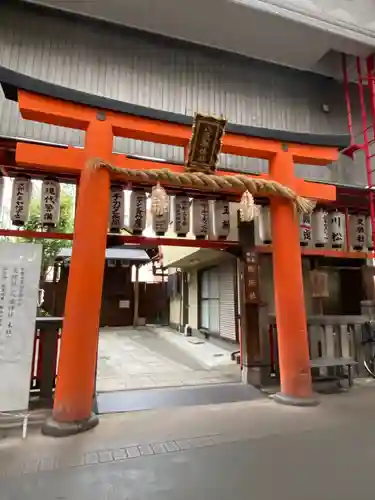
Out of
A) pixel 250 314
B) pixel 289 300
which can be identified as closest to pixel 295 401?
pixel 289 300

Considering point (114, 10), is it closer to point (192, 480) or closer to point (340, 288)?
point (192, 480)

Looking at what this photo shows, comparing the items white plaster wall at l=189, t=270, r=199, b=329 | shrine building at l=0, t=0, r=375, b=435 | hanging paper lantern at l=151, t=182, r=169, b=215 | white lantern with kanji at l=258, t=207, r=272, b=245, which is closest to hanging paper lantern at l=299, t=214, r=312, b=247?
shrine building at l=0, t=0, r=375, b=435

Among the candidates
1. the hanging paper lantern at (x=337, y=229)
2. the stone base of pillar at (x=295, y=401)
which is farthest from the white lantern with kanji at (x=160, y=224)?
the hanging paper lantern at (x=337, y=229)

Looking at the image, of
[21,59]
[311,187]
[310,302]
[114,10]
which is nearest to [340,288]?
[310,302]

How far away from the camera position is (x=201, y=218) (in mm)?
5887

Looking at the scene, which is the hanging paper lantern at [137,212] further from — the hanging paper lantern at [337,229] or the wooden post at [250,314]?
the hanging paper lantern at [337,229]

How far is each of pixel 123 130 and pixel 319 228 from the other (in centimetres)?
440

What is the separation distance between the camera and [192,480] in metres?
2.79

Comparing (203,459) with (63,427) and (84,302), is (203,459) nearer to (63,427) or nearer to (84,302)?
(63,427)

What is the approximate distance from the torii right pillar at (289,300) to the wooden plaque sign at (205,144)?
1.24 meters

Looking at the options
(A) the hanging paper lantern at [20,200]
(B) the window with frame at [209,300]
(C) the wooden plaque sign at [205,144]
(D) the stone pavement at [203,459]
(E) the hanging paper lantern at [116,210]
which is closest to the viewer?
(D) the stone pavement at [203,459]

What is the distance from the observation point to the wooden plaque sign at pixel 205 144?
15.4 feet

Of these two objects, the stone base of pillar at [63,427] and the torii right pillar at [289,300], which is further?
the torii right pillar at [289,300]

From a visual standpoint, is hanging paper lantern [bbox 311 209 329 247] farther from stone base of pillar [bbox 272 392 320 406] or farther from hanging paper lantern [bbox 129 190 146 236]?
hanging paper lantern [bbox 129 190 146 236]
